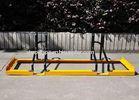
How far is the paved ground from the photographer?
607 centimetres

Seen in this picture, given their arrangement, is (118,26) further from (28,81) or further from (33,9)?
(28,81)

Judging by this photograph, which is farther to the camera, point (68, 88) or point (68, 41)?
point (68, 41)

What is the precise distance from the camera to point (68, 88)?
649cm

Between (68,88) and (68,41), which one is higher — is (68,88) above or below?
below

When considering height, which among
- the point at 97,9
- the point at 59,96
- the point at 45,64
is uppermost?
the point at 97,9

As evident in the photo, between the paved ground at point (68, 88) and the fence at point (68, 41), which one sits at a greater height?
the fence at point (68, 41)

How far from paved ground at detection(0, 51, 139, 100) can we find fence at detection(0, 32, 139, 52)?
6.46ft

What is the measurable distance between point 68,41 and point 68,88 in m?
2.89

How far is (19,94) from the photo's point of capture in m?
6.15

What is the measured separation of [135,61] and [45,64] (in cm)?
260

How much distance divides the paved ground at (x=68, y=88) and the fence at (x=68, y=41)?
197 cm

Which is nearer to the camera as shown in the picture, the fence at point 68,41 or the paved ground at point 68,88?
the paved ground at point 68,88

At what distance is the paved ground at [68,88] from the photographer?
19.9 ft

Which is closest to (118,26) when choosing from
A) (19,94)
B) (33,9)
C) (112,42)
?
(112,42)
